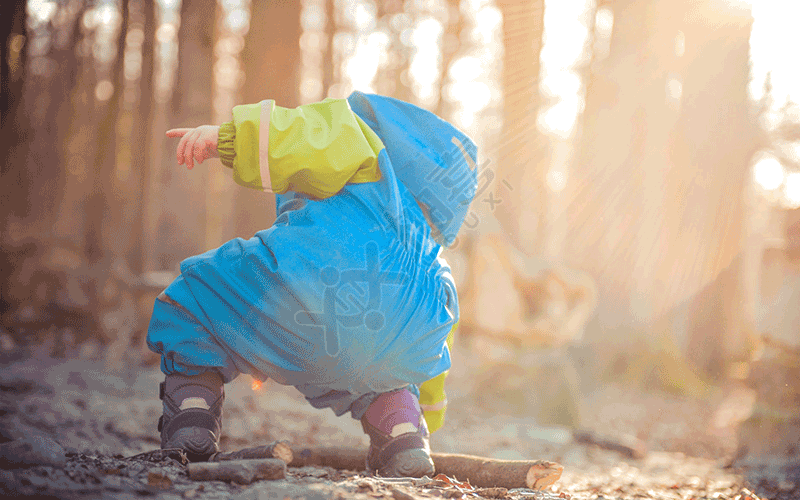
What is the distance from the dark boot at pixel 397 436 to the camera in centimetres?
184

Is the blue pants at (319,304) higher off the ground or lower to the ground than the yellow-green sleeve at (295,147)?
lower

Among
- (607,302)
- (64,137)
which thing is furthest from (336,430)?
(64,137)

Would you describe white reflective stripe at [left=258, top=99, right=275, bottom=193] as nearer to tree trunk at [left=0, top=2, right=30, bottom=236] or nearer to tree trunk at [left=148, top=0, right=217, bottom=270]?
tree trunk at [left=148, top=0, right=217, bottom=270]

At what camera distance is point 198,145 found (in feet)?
5.89

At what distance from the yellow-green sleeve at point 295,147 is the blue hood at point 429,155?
17cm

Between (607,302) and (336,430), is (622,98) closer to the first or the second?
(607,302)

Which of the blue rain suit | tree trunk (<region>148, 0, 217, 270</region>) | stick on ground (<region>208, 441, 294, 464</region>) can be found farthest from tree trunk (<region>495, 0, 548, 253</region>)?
stick on ground (<region>208, 441, 294, 464</region>)

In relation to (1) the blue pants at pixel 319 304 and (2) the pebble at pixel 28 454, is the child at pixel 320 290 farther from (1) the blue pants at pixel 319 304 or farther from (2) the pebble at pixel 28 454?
(2) the pebble at pixel 28 454

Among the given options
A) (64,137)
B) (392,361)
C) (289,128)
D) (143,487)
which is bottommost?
(143,487)

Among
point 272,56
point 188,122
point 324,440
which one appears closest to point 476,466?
point 324,440

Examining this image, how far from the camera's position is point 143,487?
1317mm

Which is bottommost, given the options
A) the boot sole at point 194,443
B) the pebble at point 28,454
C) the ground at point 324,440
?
the ground at point 324,440

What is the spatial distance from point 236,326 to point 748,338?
7667 millimetres

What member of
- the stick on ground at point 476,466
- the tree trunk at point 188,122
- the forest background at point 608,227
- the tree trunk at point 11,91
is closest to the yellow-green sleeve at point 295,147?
the stick on ground at point 476,466
